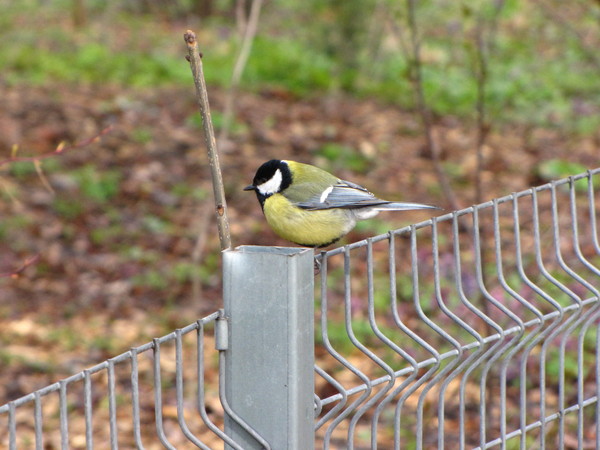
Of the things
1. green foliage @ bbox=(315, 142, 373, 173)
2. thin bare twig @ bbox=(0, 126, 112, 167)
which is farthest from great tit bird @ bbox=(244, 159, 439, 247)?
green foliage @ bbox=(315, 142, 373, 173)

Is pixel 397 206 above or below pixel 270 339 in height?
above

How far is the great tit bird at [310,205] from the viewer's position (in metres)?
3.59

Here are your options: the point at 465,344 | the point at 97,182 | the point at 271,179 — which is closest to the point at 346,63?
the point at 97,182

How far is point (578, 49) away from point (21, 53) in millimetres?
7442

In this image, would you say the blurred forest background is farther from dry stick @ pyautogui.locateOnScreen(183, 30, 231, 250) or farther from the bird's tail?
dry stick @ pyautogui.locateOnScreen(183, 30, 231, 250)

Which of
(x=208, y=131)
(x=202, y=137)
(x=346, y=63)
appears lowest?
(x=208, y=131)

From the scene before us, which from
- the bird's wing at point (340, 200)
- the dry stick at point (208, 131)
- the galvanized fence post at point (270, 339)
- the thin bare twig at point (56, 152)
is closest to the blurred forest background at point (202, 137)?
the bird's wing at point (340, 200)

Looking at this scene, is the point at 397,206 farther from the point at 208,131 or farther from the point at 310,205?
the point at 208,131

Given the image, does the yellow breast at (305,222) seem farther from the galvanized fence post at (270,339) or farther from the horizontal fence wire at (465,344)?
the galvanized fence post at (270,339)

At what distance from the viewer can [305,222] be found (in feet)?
11.8

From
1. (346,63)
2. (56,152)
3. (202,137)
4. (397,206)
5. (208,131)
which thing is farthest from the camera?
(346,63)

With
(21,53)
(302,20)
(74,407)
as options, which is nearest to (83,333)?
(74,407)

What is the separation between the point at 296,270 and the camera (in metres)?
2.05

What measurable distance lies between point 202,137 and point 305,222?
18.7 ft
